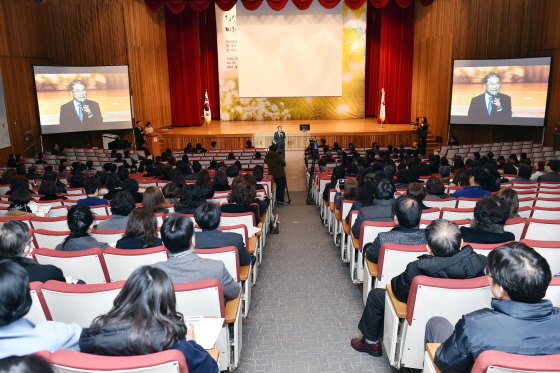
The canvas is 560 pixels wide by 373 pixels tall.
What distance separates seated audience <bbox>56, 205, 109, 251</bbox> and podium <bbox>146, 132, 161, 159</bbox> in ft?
38.8

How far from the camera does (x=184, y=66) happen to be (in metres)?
17.9

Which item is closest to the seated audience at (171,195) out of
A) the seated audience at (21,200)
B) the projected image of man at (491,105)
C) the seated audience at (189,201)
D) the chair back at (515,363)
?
the seated audience at (189,201)

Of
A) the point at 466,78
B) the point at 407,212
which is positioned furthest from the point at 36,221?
the point at 466,78

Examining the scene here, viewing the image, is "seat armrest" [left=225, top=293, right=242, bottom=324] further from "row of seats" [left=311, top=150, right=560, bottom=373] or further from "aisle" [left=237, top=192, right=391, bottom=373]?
"row of seats" [left=311, top=150, right=560, bottom=373]

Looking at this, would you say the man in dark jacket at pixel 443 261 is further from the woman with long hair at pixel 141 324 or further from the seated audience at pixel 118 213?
the seated audience at pixel 118 213

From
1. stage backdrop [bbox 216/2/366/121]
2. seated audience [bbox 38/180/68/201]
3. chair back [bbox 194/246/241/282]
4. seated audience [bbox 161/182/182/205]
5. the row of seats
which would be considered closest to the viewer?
the row of seats

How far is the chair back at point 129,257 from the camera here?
125 inches

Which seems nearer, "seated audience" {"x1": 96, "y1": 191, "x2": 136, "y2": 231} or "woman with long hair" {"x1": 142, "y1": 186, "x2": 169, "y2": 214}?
"seated audience" {"x1": 96, "y1": 191, "x2": 136, "y2": 231}

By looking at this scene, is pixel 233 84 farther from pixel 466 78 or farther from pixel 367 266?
pixel 367 266

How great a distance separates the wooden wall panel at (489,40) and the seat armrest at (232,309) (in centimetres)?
1345

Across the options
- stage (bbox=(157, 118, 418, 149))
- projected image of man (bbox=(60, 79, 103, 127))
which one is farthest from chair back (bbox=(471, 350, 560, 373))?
projected image of man (bbox=(60, 79, 103, 127))

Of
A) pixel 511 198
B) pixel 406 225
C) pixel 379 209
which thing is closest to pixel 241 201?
pixel 379 209

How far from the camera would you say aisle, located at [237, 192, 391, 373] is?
3.33m

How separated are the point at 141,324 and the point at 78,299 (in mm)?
789
